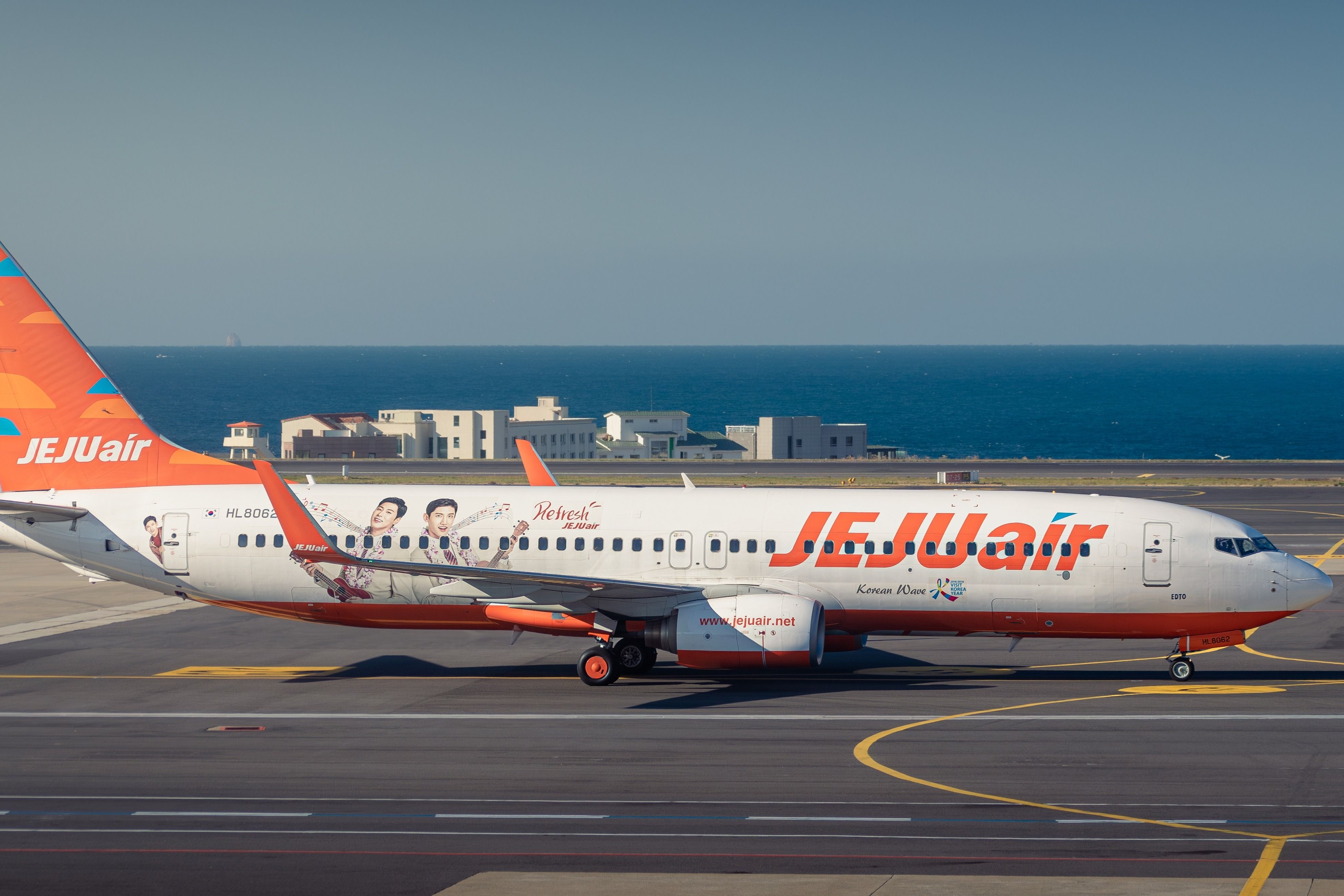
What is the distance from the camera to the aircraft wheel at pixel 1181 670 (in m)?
31.5

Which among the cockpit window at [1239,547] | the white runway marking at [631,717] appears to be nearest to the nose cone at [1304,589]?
the cockpit window at [1239,547]

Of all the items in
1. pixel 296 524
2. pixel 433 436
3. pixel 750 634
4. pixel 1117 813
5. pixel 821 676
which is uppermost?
pixel 433 436

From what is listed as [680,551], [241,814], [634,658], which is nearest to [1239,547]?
[680,551]

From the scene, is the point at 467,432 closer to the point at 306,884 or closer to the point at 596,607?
the point at 596,607

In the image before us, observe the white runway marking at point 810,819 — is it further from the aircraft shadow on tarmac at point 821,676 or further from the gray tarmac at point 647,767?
the aircraft shadow on tarmac at point 821,676

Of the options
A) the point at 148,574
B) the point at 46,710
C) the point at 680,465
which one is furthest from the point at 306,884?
the point at 680,465

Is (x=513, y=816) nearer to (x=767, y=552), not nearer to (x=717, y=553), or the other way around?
(x=717, y=553)

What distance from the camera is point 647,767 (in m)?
24.2

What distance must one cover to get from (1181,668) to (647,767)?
14938 mm

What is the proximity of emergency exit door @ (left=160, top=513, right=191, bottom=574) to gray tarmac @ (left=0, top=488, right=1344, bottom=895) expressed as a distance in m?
2.83

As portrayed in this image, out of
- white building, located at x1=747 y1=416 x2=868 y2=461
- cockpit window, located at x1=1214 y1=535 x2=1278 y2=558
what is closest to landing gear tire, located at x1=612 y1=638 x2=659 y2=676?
cockpit window, located at x1=1214 y1=535 x2=1278 y2=558

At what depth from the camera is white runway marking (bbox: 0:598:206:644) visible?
38.6 m

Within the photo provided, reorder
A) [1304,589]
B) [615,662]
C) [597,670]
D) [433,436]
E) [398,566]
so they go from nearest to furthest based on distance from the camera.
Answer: [398,566]
[1304,589]
[597,670]
[615,662]
[433,436]

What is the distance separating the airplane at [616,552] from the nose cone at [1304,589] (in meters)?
0.05
